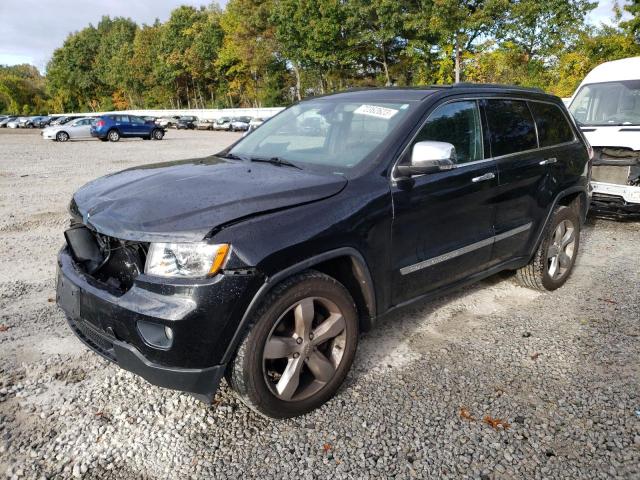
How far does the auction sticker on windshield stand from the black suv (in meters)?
0.02

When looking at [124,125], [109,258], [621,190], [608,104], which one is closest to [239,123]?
[124,125]

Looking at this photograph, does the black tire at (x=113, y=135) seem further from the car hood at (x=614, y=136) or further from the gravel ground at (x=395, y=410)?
the car hood at (x=614, y=136)

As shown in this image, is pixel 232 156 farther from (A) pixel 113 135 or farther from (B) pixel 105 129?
(A) pixel 113 135

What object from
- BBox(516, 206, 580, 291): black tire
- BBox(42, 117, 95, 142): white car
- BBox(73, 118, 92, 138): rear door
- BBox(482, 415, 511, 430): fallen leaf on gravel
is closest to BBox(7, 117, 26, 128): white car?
BBox(42, 117, 95, 142): white car

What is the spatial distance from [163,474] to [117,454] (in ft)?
1.01

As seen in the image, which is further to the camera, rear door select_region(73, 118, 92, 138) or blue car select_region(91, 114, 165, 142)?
rear door select_region(73, 118, 92, 138)

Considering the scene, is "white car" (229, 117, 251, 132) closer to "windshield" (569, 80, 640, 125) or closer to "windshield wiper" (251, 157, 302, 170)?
"windshield" (569, 80, 640, 125)

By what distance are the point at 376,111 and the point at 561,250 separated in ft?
8.39

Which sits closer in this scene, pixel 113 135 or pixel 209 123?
pixel 113 135

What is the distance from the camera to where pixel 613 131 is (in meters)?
6.86

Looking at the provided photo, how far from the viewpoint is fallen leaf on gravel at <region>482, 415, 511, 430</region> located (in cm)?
272

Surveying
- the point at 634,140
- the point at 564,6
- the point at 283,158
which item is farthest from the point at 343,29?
the point at 283,158

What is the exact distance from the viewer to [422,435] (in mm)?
2662

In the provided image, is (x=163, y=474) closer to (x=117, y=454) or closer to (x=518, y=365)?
(x=117, y=454)
